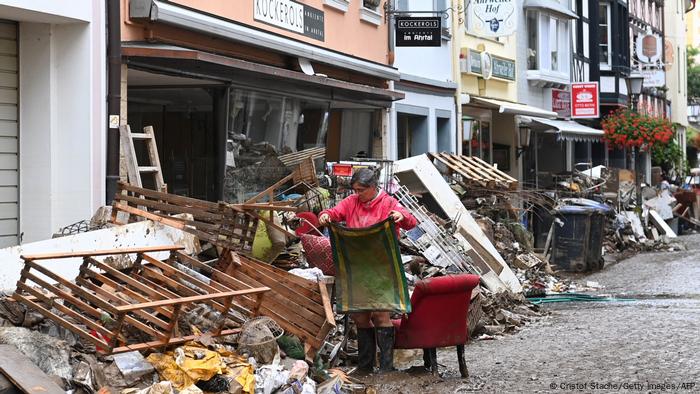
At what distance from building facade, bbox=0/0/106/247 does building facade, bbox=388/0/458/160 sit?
9.46 metres

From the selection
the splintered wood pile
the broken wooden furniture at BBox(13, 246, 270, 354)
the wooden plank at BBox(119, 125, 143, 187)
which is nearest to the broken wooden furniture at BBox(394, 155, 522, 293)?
A: the wooden plank at BBox(119, 125, 143, 187)

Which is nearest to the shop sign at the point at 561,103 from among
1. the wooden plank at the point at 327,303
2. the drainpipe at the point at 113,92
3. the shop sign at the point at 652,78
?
the shop sign at the point at 652,78

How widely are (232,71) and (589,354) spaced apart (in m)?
5.72

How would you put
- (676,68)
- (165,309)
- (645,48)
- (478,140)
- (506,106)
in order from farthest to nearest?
1. (676,68)
2. (645,48)
3. (478,140)
4. (506,106)
5. (165,309)

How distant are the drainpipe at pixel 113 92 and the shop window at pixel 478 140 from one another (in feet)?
46.7

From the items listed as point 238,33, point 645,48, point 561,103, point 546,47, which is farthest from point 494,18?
point 645,48

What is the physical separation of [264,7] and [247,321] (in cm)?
730

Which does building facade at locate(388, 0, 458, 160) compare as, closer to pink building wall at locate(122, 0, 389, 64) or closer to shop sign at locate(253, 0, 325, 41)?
pink building wall at locate(122, 0, 389, 64)

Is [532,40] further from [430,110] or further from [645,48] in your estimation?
[645,48]

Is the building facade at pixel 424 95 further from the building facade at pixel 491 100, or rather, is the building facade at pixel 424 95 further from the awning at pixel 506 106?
the awning at pixel 506 106

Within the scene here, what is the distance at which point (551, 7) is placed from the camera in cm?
3053

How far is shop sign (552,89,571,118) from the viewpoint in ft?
106

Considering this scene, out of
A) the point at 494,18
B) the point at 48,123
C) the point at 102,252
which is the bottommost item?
the point at 102,252

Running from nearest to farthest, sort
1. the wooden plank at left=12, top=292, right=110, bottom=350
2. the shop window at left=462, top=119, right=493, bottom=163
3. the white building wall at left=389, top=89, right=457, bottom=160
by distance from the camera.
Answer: the wooden plank at left=12, top=292, right=110, bottom=350, the white building wall at left=389, top=89, right=457, bottom=160, the shop window at left=462, top=119, right=493, bottom=163
